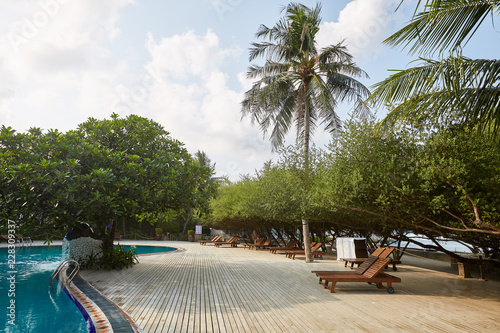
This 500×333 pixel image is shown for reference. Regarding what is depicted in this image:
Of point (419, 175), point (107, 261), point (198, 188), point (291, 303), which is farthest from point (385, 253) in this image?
point (107, 261)

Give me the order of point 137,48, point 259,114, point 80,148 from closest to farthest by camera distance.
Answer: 1. point 137,48
2. point 80,148
3. point 259,114

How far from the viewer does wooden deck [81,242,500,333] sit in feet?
17.7

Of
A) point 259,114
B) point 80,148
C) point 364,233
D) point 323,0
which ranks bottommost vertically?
point 364,233

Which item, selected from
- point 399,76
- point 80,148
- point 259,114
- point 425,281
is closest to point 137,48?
point 80,148

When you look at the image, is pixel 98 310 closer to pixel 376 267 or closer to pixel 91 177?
pixel 91 177

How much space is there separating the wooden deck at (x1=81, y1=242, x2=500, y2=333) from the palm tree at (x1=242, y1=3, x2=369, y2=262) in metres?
6.36

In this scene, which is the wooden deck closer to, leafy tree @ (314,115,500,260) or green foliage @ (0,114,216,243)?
leafy tree @ (314,115,500,260)

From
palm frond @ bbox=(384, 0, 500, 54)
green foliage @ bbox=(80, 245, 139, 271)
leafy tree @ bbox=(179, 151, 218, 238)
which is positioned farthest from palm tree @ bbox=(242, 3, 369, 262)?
palm frond @ bbox=(384, 0, 500, 54)

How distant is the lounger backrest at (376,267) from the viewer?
8.14m

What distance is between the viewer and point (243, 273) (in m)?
11.5

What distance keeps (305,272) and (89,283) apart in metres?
6.90

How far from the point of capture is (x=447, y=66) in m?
5.11

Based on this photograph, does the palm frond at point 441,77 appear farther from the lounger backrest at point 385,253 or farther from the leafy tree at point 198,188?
the leafy tree at point 198,188

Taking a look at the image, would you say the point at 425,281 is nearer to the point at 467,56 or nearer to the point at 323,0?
the point at 467,56
